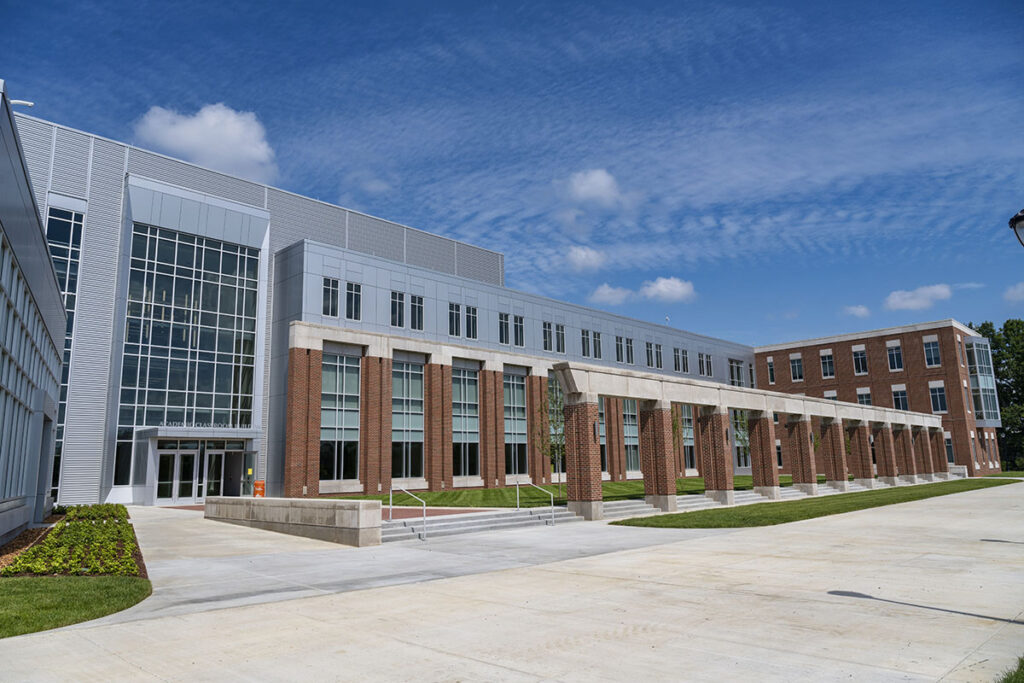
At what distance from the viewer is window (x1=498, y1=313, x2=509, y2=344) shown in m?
51.9

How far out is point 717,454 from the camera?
3083 cm

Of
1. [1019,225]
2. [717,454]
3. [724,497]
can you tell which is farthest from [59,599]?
[724,497]

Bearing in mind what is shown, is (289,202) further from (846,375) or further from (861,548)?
(846,375)

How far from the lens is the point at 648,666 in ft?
21.8

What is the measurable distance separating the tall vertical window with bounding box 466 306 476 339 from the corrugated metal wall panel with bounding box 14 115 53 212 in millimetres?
26363

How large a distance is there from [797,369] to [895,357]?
33.0 ft

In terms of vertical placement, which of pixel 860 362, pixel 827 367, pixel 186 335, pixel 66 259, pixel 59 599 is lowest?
pixel 59 599

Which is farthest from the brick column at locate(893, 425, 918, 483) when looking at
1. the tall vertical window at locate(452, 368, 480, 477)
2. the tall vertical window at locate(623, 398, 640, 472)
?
the tall vertical window at locate(452, 368, 480, 477)

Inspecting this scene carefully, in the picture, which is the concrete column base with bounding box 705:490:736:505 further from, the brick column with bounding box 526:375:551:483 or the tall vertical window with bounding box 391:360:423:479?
the tall vertical window with bounding box 391:360:423:479

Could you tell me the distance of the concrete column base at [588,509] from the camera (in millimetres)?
24891

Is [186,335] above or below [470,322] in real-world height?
below

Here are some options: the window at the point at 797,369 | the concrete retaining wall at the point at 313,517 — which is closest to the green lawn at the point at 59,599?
the concrete retaining wall at the point at 313,517

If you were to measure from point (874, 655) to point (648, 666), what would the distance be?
7.65 feet

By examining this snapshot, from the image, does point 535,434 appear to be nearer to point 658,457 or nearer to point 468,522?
point 658,457
